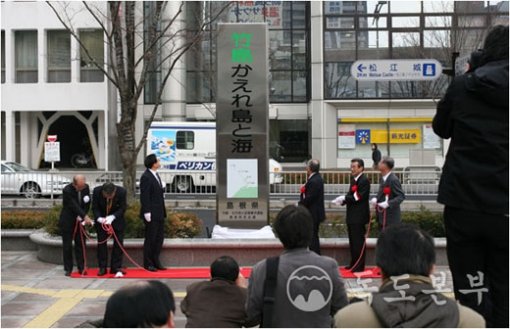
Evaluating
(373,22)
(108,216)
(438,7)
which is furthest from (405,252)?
(438,7)

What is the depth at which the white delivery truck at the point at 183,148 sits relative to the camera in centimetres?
2480

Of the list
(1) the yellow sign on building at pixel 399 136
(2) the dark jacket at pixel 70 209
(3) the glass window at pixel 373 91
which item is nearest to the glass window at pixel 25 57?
(3) the glass window at pixel 373 91

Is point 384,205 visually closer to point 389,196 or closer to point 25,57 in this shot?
point 389,196

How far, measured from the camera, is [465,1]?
3033 cm

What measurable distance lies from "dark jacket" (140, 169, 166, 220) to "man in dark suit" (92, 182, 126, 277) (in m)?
0.34

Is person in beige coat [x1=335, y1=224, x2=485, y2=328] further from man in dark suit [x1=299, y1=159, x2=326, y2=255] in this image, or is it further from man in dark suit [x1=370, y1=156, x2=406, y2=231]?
man in dark suit [x1=299, y1=159, x2=326, y2=255]

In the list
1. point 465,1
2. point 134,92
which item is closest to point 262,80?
point 134,92

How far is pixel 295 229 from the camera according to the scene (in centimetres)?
358

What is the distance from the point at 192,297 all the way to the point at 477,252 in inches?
70.4

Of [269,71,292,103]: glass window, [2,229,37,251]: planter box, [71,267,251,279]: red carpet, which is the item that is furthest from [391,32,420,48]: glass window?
[71,267,251,279]: red carpet

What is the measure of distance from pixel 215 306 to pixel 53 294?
4676mm

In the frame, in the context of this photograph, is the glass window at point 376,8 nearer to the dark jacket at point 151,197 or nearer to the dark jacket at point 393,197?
the dark jacket at point 393,197

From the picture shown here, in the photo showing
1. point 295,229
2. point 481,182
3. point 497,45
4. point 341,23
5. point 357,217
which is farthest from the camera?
point 341,23

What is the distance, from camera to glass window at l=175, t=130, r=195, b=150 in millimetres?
25328
